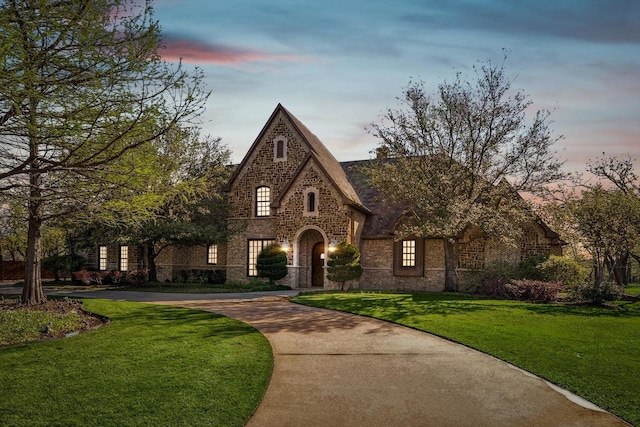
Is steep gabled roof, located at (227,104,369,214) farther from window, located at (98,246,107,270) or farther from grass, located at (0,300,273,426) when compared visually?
grass, located at (0,300,273,426)

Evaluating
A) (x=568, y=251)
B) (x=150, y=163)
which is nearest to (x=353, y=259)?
(x=568, y=251)

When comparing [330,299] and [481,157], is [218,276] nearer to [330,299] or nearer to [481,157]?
[330,299]

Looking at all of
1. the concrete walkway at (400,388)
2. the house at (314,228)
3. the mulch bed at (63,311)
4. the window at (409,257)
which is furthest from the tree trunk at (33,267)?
the window at (409,257)

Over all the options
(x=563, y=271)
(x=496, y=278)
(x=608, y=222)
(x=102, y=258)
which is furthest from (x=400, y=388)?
(x=102, y=258)

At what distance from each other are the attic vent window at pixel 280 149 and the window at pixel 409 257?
8.49 m

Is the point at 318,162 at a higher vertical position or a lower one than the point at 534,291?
higher

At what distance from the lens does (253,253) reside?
2789 centimetres

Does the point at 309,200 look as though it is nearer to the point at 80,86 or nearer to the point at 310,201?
the point at 310,201

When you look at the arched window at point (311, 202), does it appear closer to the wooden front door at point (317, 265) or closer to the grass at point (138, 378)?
the wooden front door at point (317, 265)

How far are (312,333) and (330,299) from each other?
22.7 feet

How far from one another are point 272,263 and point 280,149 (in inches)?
277

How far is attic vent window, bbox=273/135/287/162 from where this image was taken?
27.4 m

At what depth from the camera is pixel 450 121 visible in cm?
2166

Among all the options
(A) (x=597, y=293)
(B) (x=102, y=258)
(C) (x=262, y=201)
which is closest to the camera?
(A) (x=597, y=293)
